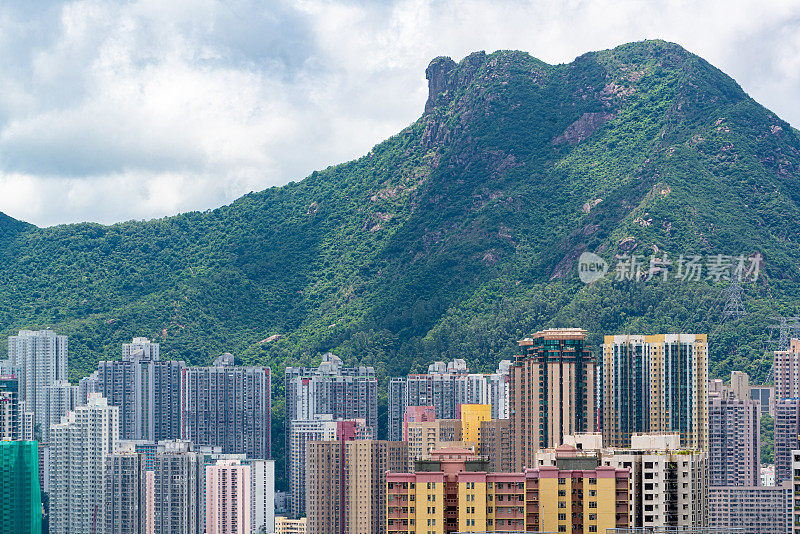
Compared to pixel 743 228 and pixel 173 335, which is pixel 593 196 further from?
pixel 173 335

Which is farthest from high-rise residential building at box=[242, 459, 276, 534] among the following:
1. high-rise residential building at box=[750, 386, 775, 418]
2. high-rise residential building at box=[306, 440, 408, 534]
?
high-rise residential building at box=[750, 386, 775, 418]

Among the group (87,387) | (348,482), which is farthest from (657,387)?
(87,387)

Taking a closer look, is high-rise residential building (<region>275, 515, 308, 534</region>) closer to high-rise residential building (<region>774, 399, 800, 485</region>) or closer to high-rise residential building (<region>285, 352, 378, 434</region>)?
high-rise residential building (<region>774, 399, 800, 485</region>)

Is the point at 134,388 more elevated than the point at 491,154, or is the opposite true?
the point at 491,154

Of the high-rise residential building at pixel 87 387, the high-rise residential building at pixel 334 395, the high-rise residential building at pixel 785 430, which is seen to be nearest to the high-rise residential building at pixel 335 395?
the high-rise residential building at pixel 334 395

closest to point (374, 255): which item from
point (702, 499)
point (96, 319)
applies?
point (96, 319)

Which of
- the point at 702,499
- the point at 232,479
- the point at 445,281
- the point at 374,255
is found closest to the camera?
the point at 702,499

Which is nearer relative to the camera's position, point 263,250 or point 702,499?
point 702,499

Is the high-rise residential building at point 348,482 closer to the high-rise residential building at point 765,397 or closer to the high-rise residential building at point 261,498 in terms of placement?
the high-rise residential building at point 261,498
